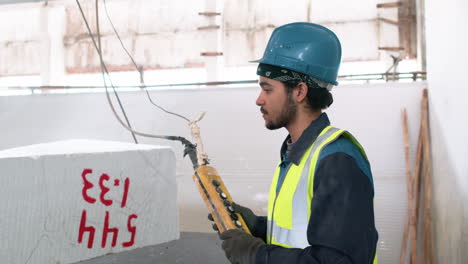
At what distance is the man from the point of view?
0.68 m

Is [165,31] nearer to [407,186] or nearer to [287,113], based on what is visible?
[407,186]

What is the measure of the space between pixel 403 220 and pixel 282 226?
195cm

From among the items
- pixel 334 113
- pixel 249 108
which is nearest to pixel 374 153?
pixel 334 113

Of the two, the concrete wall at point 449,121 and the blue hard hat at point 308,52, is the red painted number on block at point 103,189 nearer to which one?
the blue hard hat at point 308,52

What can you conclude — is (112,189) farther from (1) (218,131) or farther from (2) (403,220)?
(2) (403,220)

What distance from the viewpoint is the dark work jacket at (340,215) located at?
0.67m

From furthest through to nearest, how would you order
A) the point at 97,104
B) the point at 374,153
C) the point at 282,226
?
the point at 97,104, the point at 374,153, the point at 282,226

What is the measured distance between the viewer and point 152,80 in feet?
12.8

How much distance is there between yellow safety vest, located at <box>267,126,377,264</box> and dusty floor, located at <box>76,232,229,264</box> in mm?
1460

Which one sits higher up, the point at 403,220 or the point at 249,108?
the point at 249,108

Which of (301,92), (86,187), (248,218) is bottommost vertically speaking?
(248,218)

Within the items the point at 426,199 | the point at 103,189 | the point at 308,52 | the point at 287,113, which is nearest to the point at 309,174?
the point at 287,113

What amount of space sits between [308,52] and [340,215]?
39 cm

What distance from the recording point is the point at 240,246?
32.9 inches
